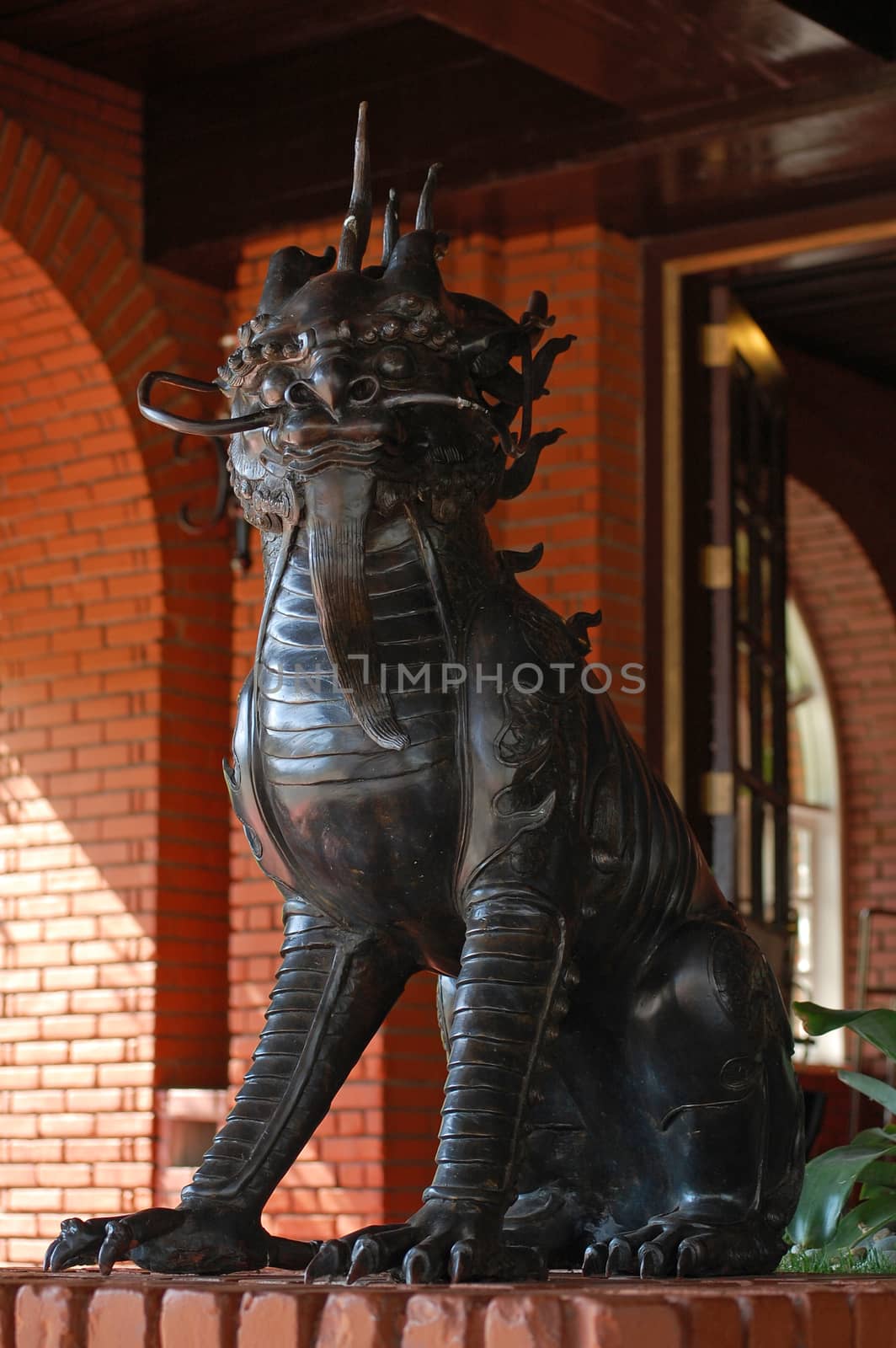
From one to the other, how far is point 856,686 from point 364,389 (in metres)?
8.43

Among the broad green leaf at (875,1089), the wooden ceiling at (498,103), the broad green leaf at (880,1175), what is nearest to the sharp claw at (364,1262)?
the broad green leaf at (875,1089)

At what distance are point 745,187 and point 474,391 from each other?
372 centimetres

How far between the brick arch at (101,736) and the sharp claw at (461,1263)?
4.22 m

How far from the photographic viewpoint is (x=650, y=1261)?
1.50 meters

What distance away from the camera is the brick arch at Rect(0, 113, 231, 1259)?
5.48m

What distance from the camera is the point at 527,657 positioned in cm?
157

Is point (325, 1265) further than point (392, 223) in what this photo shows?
No

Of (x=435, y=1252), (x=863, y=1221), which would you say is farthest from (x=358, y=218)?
(x=863, y=1221)

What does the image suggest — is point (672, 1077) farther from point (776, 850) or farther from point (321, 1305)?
point (776, 850)

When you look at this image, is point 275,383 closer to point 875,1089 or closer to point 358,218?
point 358,218

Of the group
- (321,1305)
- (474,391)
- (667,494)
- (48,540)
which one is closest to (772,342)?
(667,494)

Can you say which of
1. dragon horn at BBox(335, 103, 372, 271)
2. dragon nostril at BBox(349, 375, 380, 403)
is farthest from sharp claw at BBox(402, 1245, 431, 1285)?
dragon horn at BBox(335, 103, 372, 271)

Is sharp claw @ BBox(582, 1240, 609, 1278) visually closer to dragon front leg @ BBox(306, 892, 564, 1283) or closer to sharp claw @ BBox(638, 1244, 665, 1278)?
sharp claw @ BBox(638, 1244, 665, 1278)

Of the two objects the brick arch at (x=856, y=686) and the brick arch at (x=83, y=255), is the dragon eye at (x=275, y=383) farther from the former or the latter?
the brick arch at (x=856, y=686)
